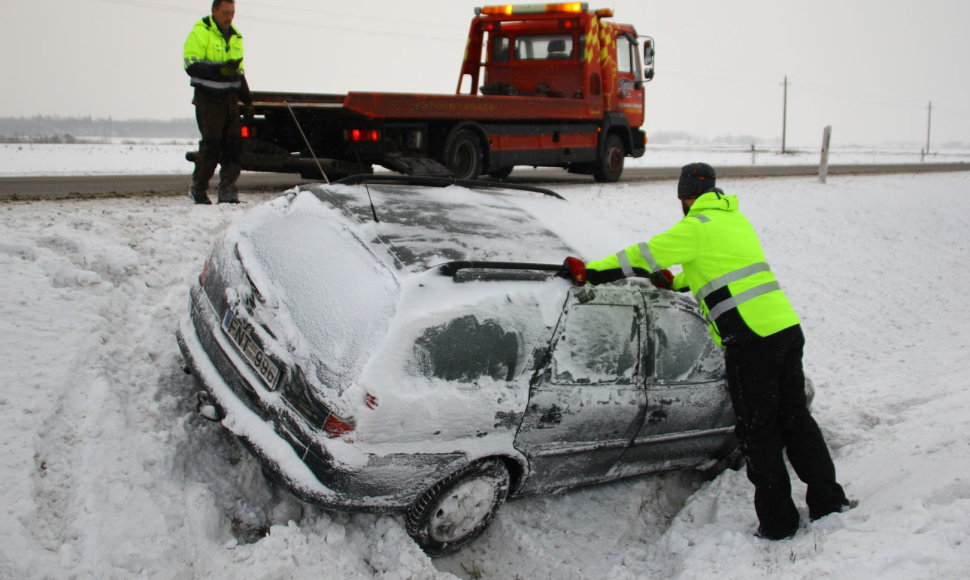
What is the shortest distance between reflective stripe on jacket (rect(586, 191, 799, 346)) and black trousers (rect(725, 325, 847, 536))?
0.34 feet

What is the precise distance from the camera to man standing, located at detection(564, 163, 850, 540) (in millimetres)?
3811

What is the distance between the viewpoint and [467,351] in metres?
3.22

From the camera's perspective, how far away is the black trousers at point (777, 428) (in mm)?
3852

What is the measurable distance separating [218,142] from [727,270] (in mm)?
5633

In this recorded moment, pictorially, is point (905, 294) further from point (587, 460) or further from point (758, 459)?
point (587, 460)

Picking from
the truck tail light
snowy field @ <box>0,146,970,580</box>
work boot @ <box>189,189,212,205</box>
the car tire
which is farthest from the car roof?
the truck tail light

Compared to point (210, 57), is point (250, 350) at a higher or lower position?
lower

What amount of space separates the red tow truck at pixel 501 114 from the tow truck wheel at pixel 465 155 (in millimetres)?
15

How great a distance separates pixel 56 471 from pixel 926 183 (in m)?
19.0

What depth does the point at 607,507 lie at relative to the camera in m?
4.38

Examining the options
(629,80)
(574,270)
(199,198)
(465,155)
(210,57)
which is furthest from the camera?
(629,80)

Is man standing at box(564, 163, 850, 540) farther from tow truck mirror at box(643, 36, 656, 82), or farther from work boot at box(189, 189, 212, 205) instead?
tow truck mirror at box(643, 36, 656, 82)

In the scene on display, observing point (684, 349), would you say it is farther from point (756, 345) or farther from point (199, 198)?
point (199, 198)

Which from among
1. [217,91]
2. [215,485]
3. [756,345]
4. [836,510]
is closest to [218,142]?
[217,91]
